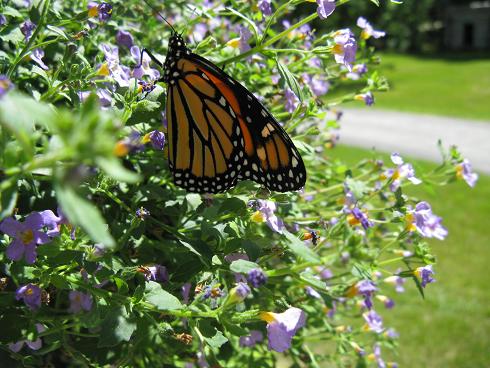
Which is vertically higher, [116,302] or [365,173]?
[116,302]

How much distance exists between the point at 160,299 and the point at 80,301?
30 centimetres

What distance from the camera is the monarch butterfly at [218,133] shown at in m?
1.52

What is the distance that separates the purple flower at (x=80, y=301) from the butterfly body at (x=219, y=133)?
0.35 m

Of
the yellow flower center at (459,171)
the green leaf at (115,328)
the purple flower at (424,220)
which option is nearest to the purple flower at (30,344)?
the green leaf at (115,328)

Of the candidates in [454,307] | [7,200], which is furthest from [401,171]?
[454,307]

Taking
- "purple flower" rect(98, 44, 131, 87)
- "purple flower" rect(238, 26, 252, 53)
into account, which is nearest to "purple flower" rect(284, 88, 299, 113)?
"purple flower" rect(238, 26, 252, 53)

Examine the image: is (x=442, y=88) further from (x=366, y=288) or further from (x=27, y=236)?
(x=27, y=236)

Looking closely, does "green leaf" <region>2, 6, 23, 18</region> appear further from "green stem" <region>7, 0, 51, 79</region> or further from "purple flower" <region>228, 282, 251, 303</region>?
"purple flower" <region>228, 282, 251, 303</region>

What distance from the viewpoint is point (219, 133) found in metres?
1.63

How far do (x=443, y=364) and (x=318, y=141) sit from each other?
2187 millimetres

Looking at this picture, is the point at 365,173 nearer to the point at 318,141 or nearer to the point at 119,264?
the point at 318,141

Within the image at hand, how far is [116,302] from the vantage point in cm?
129

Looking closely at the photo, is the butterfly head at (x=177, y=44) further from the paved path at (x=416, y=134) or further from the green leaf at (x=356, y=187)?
the paved path at (x=416, y=134)

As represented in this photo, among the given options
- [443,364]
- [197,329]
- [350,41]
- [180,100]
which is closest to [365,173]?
[350,41]
